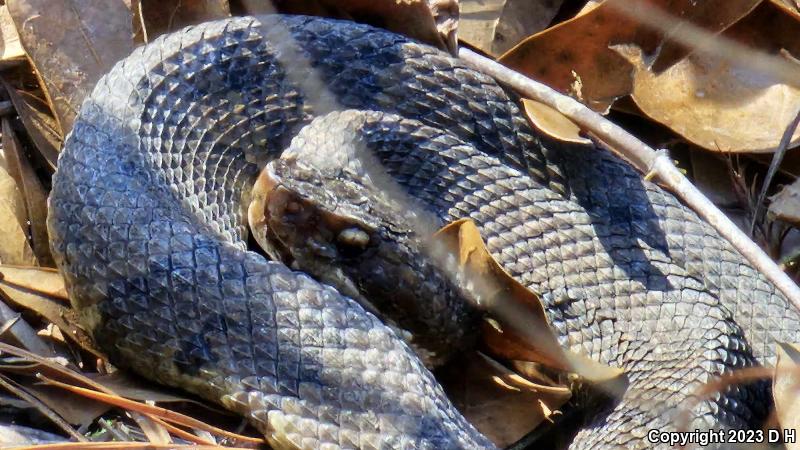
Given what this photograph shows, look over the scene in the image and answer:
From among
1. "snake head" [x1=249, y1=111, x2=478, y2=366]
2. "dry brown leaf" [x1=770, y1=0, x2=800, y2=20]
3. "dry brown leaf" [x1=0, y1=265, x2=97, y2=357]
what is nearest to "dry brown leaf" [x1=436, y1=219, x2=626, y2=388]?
"snake head" [x1=249, y1=111, x2=478, y2=366]

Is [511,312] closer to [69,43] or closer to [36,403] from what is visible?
[36,403]

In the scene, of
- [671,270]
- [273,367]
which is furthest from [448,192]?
[273,367]

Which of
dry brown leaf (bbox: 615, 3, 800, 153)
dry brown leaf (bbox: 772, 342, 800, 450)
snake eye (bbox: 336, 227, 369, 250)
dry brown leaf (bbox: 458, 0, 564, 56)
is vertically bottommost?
dry brown leaf (bbox: 772, 342, 800, 450)

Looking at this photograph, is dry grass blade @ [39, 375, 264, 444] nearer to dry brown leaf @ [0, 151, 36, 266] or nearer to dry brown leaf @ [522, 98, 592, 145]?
dry brown leaf @ [0, 151, 36, 266]

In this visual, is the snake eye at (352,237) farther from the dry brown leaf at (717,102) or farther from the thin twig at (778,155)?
the thin twig at (778,155)

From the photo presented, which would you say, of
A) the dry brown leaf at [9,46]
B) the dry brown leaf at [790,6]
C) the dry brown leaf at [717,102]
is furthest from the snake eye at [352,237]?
the dry brown leaf at [790,6]

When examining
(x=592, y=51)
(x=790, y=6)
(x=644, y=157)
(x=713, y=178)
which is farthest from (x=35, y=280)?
(x=790, y=6)
